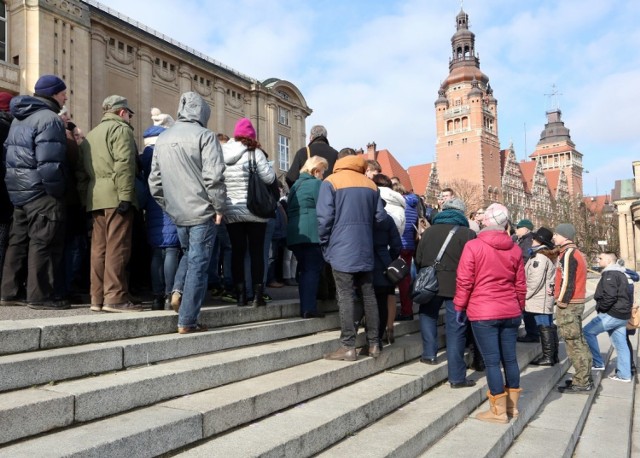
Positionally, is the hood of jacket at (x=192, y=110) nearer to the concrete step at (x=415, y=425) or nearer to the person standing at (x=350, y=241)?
the person standing at (x=350, y=241)

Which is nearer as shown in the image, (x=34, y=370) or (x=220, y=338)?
(x=34, y=370)

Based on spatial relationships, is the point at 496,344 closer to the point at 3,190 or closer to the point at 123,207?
the point at 123,207

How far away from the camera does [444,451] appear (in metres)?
3.84

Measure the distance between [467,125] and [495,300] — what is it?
3379 inches

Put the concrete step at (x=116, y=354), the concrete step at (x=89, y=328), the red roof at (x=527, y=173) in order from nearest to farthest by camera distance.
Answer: the concrete step at (x=116, y=354) → the concrete step at (x=89, y=328) → the red roof at (x=527, y=173)

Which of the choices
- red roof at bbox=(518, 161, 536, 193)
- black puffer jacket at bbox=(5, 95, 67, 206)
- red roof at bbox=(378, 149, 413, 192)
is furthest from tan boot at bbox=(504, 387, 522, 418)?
red roof at bbox=(518, 161, 536, 193)

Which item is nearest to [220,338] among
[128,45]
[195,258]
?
[195,258]

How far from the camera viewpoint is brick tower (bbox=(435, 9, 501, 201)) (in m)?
83.2

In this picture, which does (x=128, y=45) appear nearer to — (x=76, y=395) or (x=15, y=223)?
(x=15, y=223)

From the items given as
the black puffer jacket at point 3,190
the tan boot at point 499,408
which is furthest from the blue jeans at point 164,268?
the tan boot at point 499,408

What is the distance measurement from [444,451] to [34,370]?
2939mm

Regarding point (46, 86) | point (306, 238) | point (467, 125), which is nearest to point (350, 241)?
point (306, 238)

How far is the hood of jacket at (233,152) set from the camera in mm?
5191

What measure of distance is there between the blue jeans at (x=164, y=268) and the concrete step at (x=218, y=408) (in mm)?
1526
